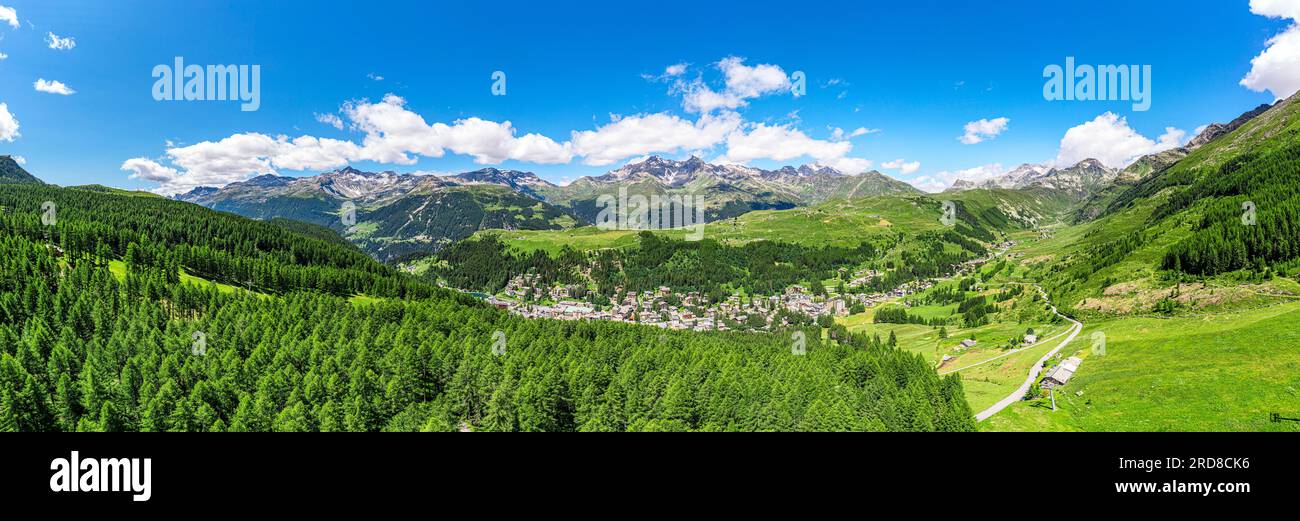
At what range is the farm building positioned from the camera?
198 feet

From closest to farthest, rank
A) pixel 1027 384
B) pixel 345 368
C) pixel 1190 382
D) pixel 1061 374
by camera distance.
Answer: pixel 1190 382, pixel 1061 374, pixel 1027 384, pixel 345 368

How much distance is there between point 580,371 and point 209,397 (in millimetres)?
44541

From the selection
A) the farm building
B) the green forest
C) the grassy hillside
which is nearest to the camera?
the grassy hillside

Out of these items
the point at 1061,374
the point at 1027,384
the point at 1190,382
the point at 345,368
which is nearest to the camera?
the point at 1190,382

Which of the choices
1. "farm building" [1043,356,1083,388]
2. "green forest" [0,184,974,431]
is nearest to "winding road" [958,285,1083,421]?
"farm building" [1043,356,1083,388]

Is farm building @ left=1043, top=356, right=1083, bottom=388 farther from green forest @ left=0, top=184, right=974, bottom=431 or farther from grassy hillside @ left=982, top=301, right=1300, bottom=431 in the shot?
green forest @ left=0, top=184, right=974, bottom=431

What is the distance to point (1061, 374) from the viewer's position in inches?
2425

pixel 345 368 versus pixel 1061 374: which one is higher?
pixel 1061 374

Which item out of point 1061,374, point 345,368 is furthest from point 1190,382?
point 345,368

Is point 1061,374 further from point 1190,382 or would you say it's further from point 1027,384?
point 1190,382

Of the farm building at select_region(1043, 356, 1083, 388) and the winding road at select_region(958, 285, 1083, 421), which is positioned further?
the farm building at select_region(1043, 356, 1083, 388)
